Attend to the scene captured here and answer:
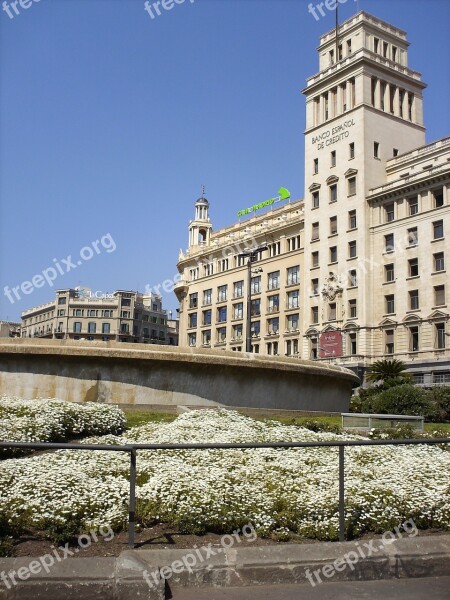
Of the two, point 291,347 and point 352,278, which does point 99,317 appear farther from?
point 352,278

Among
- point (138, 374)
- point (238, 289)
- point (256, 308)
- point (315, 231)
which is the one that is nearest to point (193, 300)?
point (238, 289)

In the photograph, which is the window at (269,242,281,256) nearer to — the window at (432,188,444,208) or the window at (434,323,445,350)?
the window at (432,188,444,208)

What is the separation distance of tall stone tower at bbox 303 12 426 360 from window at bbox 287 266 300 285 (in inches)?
213

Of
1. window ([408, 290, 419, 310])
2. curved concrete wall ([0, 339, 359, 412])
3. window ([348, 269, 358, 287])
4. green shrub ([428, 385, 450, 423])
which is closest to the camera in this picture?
curved concrete wall ([0, 339, 359, 412])

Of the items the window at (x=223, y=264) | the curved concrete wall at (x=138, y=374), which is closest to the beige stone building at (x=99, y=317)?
the window at (x=223, y=264)

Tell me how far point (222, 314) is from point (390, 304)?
1254 inches

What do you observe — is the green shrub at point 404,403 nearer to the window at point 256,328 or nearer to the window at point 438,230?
the window at point 438,230

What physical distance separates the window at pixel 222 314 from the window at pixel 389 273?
99.8ft

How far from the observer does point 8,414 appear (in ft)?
31.6

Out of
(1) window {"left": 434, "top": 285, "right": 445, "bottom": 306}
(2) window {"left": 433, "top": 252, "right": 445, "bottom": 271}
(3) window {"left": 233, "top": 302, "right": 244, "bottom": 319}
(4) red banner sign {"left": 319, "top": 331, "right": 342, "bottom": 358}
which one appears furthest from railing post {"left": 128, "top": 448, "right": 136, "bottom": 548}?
(3) window {"left": 233, "top": 302, "right": 244, "bottom": 319}

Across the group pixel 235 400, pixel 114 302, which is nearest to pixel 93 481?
pixel 235 400

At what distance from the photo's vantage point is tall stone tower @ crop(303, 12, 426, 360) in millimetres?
66875

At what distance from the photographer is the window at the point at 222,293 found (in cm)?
9138

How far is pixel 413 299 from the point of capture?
203 feet
